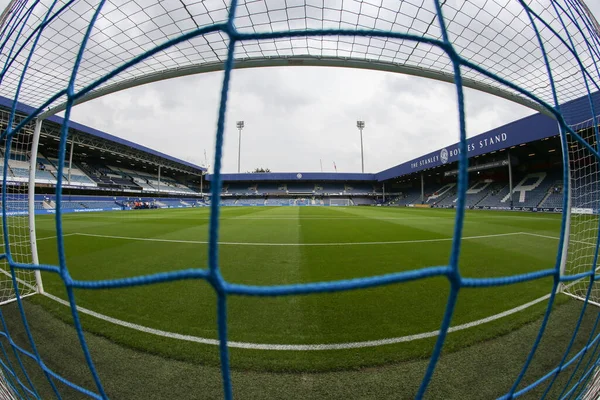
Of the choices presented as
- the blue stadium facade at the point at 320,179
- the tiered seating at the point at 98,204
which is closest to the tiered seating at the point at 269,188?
the blue stadium facade at the point at 320,179

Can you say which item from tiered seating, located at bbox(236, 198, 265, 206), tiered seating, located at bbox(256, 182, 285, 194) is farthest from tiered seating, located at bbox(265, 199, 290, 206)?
tiered seating, located at bbox(256, 182, 285, 194)

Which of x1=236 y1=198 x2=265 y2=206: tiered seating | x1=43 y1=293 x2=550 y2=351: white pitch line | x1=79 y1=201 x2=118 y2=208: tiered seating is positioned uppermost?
x1=236 y1=198 x2=265 y2=206: tiered seating

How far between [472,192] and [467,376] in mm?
31138

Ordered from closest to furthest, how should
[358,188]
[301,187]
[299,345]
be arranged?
[299,345]
[358,188]
[301,187]

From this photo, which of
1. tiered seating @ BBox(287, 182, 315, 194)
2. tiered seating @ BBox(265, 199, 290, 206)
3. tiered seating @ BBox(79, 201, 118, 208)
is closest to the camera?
tiered seating @ BBox(79, 201, 118, 208)

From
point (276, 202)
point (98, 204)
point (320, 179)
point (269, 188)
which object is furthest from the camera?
point (269, 188)

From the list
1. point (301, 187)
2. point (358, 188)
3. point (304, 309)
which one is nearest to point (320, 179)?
point (301, 187)

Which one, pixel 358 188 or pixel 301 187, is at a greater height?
pixel 301 187

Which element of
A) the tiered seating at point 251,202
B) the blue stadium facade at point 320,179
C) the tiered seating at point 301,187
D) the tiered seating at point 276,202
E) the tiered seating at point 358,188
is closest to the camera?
the blue stadium facade at point 320,179

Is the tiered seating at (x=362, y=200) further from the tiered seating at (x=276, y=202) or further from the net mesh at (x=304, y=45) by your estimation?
the net mesh at (x=304, y=45)

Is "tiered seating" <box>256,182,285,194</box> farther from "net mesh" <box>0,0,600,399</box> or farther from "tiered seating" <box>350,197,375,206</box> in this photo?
"net mesh" <box>0,0,600,399</box>

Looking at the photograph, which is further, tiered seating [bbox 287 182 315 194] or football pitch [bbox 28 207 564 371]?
tiered seating [bbox 287 182 315 194]

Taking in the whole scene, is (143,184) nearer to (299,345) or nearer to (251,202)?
(251,202)

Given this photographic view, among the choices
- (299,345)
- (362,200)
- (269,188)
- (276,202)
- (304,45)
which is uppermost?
(269,188)
